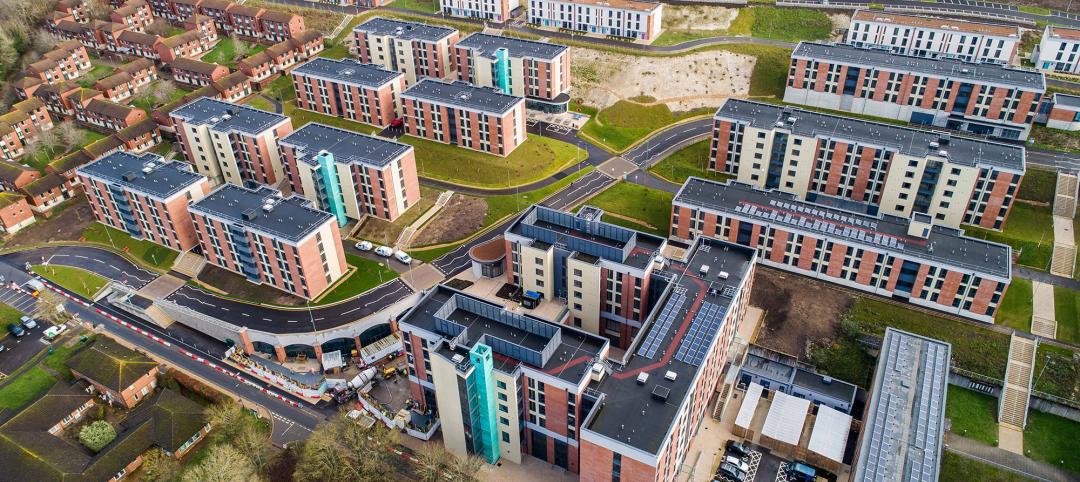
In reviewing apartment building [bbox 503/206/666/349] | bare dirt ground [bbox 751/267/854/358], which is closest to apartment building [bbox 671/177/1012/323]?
bare dirt ground [bbox 751/267/854/358]

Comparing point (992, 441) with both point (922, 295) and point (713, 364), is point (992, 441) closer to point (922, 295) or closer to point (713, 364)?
point (922, 295)

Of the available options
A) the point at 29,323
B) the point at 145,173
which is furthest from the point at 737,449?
the point at 29,323

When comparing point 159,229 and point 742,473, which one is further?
point 159,229

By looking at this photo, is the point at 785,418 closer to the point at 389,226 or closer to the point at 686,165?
the point at 686,165

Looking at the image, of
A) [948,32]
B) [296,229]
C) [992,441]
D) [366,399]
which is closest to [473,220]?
[296,229]

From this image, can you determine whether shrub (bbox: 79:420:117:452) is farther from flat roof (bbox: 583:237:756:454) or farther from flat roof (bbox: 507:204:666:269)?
flat roof (bbox: 583:237:756:454)

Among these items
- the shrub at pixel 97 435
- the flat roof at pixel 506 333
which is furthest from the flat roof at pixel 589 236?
the shrub at pixel 97 435
